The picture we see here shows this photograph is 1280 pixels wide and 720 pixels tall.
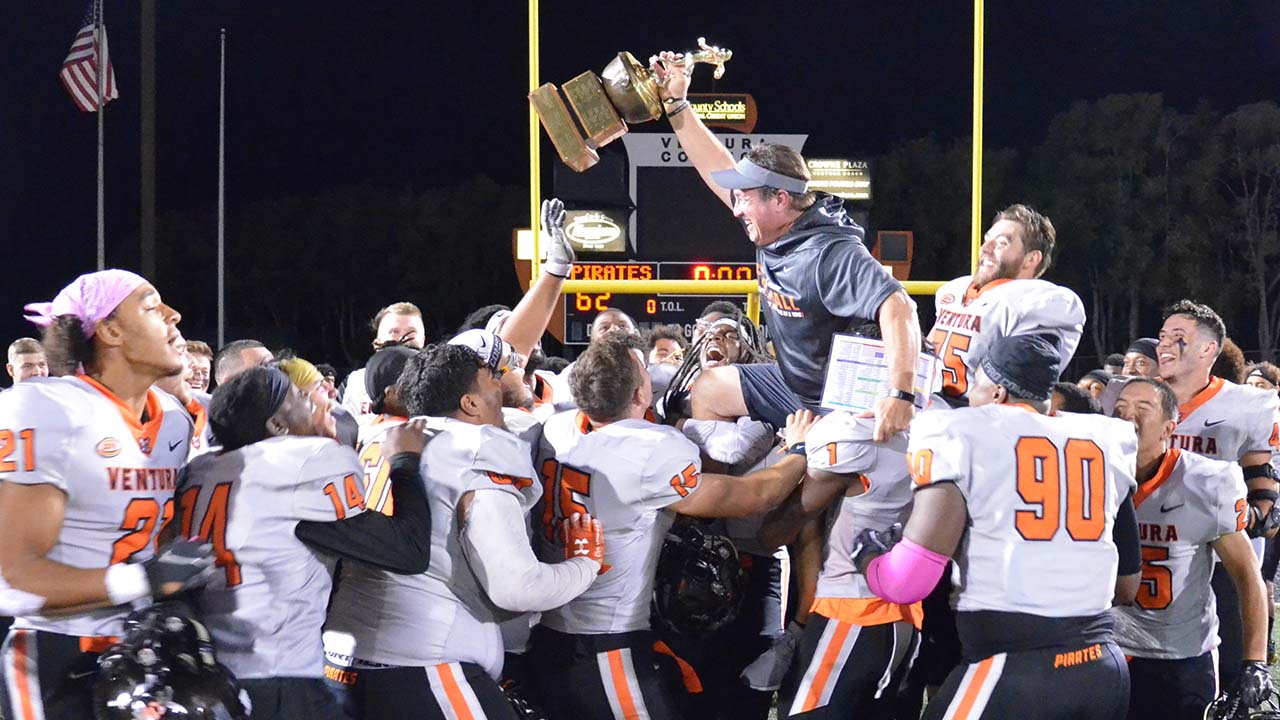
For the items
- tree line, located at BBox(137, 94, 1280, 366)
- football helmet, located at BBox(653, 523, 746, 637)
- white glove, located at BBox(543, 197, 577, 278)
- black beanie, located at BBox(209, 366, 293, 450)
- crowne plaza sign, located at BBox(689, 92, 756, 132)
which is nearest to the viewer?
black beanie, located at BBox(209, 366, 293, 450)

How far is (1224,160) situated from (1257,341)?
603 centimetres

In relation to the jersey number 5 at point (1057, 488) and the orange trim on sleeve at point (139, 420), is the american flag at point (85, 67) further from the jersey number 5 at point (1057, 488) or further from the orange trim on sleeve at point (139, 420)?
the jersey number 5 at point (1057, 488)

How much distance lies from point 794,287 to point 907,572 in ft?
4.01

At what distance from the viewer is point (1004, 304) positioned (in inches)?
185

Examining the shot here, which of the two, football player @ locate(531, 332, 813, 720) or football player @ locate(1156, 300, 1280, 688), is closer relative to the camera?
football player @ locate(531, 332, 813, 720)

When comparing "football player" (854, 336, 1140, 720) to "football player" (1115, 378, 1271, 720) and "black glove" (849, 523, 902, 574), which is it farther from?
"football player" (1115, 378, 1271, 720)

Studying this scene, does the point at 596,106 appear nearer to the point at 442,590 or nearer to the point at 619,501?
the point at 619,501

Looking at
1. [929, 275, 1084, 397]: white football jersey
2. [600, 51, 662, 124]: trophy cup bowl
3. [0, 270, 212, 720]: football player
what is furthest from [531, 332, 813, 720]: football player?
[0, 270, 212, 720]: football player

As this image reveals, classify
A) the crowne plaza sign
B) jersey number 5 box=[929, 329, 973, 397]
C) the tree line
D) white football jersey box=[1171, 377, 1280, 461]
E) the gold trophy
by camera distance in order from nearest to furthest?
1. the gold trophy
2. jersey number 5 box=[929, 329, 973, 397]
3. white football jersey box=[1171, 377, 1280, 461]
4. the crowne plaza sign
5. the tree line

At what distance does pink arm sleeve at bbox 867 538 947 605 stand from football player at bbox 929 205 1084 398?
1.30m

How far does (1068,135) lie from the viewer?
1781 inches

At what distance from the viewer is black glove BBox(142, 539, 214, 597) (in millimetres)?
3033

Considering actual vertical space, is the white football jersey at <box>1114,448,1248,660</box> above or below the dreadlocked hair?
below

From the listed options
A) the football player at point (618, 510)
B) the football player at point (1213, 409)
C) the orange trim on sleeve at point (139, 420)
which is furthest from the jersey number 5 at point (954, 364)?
the orange trim on sleeve at point (139, 420)
